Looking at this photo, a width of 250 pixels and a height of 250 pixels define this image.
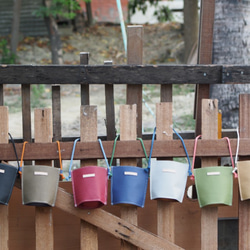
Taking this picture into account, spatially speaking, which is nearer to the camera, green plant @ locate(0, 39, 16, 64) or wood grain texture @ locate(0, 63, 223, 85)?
wood grain texture @ locate(0, 63, 223, 85)

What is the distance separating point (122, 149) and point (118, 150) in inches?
0.9

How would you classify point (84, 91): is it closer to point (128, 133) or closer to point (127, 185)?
point (128, 133)

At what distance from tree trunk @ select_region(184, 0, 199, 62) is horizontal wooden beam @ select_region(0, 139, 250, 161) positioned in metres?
9.40

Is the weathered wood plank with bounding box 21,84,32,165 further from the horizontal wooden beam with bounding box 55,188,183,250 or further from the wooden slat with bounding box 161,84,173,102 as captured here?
the wooden slat with bounding box 161,84,173,102

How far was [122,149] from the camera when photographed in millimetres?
2432

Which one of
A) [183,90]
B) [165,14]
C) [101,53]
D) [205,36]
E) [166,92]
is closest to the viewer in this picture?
[166,92]

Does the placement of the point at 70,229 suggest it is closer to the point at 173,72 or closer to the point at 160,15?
the point at 173,72

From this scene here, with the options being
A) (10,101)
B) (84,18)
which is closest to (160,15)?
(84,18)

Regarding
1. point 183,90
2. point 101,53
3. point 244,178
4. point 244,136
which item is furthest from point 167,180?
point 101,53

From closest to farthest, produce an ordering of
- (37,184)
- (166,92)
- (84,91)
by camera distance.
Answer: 1. (37,184)
2. (166,92)
3. (84,91)

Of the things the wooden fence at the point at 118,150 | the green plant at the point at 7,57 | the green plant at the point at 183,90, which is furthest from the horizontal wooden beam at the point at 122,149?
the green plant at the point at 7,57

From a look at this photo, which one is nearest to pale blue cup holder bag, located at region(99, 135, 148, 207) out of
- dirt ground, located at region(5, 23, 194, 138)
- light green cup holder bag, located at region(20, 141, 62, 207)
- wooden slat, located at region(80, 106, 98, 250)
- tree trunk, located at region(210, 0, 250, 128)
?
wooden slat, located at region(80, 106, 98, 250)

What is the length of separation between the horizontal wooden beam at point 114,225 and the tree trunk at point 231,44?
1.66m

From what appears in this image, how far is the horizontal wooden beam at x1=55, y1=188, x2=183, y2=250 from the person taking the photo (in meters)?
2.41
